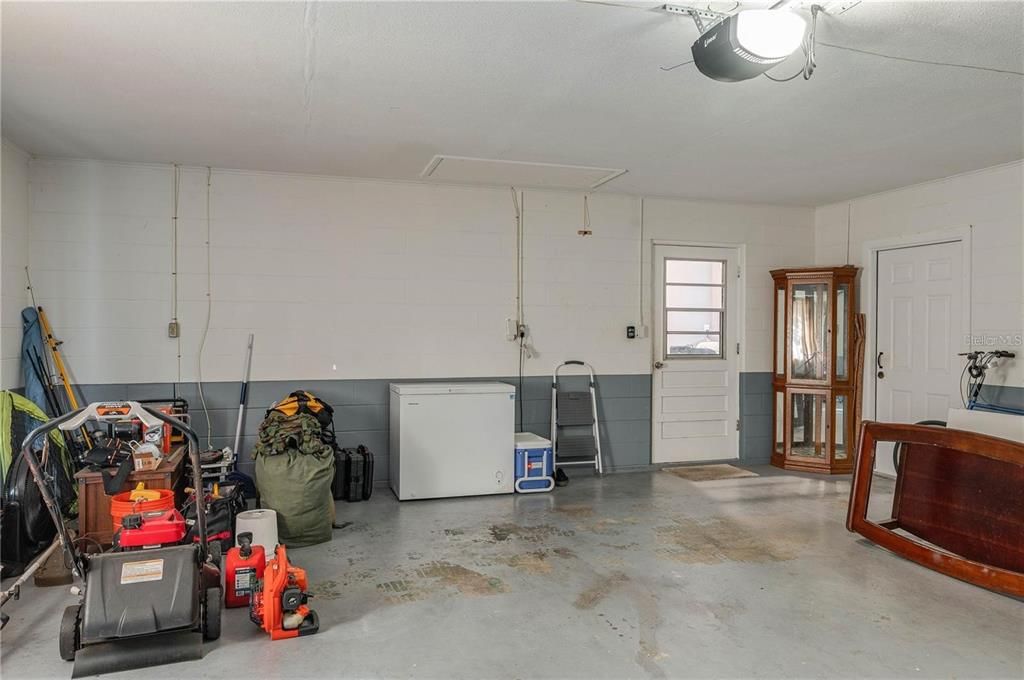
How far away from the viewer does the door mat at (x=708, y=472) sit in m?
6.05

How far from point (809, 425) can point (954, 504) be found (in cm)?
274

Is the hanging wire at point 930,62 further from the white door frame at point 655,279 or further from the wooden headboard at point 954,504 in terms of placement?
the white door frame at point 655,279

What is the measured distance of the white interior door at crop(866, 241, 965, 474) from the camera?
548cm

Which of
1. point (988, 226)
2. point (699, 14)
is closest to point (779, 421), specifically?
point (988, 226)

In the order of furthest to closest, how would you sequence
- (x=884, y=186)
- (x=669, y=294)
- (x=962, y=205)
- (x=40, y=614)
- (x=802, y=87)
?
(x=669, y=294) → (x=884, y=186) → (x=962, y=205) → (x=802, y=87) → (x=40, y=614)

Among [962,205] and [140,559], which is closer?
[140,559]

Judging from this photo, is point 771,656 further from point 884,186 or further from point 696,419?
point 884,186

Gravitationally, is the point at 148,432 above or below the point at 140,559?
above

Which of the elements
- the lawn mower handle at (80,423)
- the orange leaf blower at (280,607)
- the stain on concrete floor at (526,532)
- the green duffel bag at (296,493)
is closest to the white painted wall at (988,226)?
the stain on concrete floor at (526,532)

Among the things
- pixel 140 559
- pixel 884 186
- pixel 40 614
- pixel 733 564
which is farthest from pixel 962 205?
pixel 40 614

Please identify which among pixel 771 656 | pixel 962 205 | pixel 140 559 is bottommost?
pixel 771 656

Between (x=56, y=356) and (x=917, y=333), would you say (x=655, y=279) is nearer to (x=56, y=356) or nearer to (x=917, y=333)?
(x=917, y=333)

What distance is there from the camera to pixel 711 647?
283 centimetres

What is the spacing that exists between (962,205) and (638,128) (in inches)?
120
